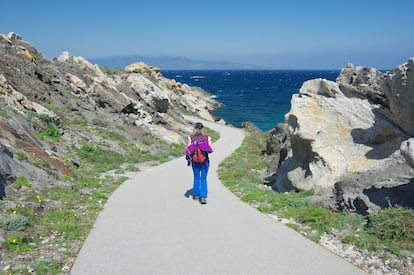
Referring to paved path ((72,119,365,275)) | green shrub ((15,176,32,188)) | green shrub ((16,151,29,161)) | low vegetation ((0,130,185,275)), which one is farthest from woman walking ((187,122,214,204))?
green shrub ((16,151,29,161))

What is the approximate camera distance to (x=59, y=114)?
2278 centimetres

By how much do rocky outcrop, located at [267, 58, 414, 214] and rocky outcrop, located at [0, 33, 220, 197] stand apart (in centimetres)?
763

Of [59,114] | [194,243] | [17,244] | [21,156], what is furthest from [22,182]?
[59,114]

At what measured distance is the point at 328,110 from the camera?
12453 millimetres

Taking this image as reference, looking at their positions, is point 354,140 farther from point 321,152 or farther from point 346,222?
point 346,222

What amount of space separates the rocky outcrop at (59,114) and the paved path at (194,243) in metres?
3.44

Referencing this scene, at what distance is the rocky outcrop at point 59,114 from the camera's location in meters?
13.2

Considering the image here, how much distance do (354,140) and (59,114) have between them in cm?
1692

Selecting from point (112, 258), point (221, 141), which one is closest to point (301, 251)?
point (112, 258)

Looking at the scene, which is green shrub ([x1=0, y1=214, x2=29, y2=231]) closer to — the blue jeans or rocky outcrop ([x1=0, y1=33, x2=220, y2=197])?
rocky outcrop ([x1=0, y1=33, x2=220, y2=197])

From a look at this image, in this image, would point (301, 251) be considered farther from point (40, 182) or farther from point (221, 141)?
point (221, 141)

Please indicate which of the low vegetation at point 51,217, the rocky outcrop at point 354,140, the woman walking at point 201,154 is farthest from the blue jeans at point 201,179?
the rocky outcrop at point 354,140

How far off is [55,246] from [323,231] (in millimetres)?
5253

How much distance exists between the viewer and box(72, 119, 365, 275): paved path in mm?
6461
